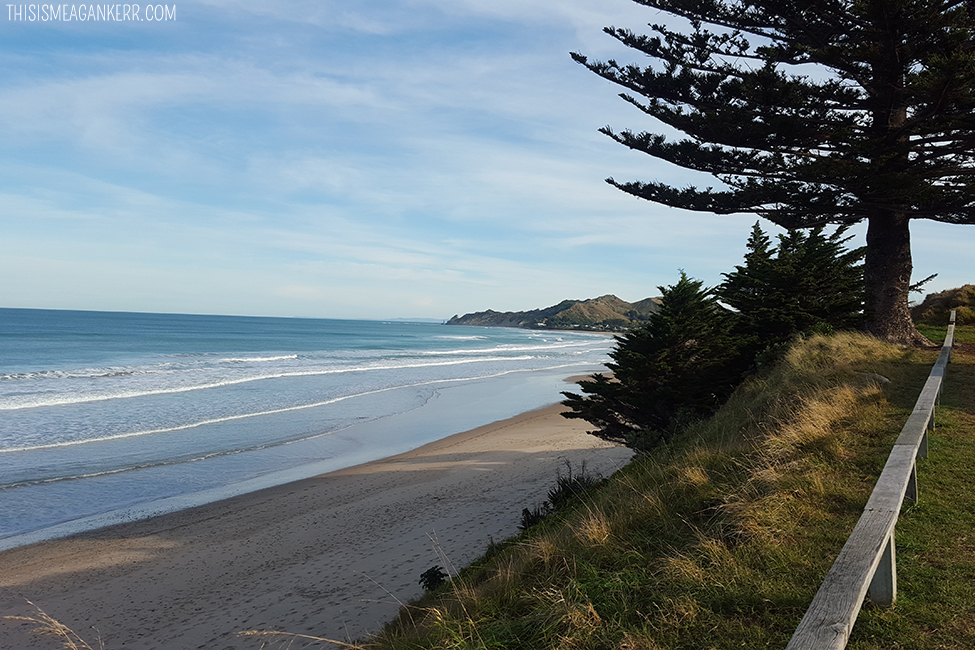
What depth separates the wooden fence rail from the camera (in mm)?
2055

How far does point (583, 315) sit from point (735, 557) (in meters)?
155

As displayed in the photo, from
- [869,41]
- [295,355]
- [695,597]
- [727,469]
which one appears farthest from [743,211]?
[295,355]

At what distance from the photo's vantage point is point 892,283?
40.4ft

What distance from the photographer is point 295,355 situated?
4600 centimetres

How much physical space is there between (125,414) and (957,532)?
829 inches

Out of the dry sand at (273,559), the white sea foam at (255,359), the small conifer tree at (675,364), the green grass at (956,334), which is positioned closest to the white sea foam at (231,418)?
the dry sand at (273,559)

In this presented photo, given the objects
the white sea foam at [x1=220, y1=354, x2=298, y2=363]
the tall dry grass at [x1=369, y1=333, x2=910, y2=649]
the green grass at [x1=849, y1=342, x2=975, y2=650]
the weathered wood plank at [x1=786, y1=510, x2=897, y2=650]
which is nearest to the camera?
the weathered wood plank at [x1=786, y1=510, x2=897, y2=650]

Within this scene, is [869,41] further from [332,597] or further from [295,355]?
[295,355]

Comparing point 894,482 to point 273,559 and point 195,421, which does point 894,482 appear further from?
point 195,421

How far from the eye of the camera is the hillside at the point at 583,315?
147m

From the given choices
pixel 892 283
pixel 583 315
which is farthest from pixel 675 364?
pixel 583 315

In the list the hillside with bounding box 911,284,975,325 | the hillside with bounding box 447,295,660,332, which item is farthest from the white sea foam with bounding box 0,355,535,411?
the hillside with bounding box 447,295,660,332

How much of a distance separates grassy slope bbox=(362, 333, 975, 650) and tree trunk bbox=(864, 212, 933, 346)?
282 inches

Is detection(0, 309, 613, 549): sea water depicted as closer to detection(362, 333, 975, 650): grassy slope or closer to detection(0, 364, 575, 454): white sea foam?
detection(0, 364, 575, 454): white sea foam
